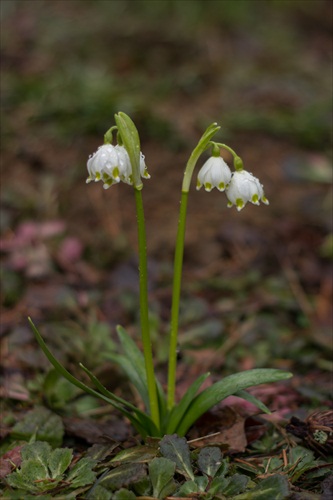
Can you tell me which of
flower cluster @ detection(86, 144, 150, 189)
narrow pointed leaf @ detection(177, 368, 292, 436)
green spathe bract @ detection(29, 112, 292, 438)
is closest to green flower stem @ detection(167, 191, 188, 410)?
green spathe bract @ detection(29, 112, 292, 438)

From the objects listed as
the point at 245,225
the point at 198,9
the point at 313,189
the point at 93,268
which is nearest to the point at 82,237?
the point at 93,268

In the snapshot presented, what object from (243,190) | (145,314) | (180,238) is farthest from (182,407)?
(243,190)

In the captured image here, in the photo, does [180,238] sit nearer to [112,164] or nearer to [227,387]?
[112,164]

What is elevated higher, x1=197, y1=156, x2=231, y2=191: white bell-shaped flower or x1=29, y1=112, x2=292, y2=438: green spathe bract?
x1=197, y1=156, x2=231, y2=191: white bell-shaped flower

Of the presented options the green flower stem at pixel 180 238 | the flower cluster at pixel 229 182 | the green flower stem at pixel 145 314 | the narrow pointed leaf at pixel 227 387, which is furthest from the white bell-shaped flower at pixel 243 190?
the narrow pointed leaf at pixel 227 387

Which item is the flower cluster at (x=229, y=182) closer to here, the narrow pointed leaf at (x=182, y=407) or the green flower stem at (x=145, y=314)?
the green flower stem at (x=145, y=314)

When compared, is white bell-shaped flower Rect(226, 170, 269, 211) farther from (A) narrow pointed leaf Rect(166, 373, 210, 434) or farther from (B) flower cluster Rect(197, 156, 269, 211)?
(A) narrow pointed leaf Rect(166, 373, 210, 434)

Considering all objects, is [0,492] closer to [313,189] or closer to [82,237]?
[82,237]
